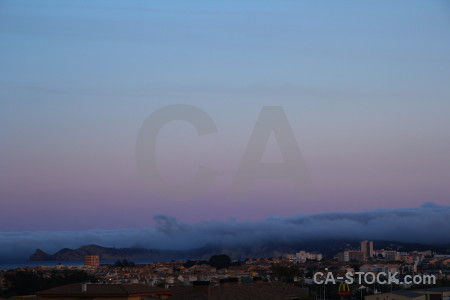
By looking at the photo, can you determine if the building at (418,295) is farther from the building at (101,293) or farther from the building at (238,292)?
the building at (101,293)

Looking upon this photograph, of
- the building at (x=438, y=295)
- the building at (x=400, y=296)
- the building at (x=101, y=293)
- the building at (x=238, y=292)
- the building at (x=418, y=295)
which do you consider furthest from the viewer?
the building at (x=438, y=295)

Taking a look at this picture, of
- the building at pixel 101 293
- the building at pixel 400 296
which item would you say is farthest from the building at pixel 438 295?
the building at pixel 101 293

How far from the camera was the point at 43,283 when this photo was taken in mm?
85875

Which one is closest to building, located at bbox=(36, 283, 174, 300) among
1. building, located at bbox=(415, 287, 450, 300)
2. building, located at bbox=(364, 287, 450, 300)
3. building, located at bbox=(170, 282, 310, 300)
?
building, located at bbox=(170, 282, 310, 300)

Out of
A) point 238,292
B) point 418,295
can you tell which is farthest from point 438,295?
point 238,292

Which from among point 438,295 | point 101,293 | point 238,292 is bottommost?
point 438,295

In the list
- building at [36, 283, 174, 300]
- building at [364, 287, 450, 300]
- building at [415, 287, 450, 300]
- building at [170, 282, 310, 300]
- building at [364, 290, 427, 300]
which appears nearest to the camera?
building at [36, 283, 174, 300]

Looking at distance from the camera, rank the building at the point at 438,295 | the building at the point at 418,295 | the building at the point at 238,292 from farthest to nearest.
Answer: the building at the point at 438,295, the building at the point at 418,295, the building at the point at 238,292

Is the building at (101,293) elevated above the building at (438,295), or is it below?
above

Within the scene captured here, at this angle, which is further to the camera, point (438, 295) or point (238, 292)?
point (438, 295)

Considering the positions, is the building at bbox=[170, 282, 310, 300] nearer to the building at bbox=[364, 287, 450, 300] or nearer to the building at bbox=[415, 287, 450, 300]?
the building at bbox=[364, 287, 450, 300]

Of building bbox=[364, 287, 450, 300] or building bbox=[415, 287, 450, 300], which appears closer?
building bbox=[364, 287, 450, 300]

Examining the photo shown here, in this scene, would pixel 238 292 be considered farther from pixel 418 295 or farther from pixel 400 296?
pixel 418 295

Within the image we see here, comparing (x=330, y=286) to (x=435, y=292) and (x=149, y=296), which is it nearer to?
(x=435, y=292)
